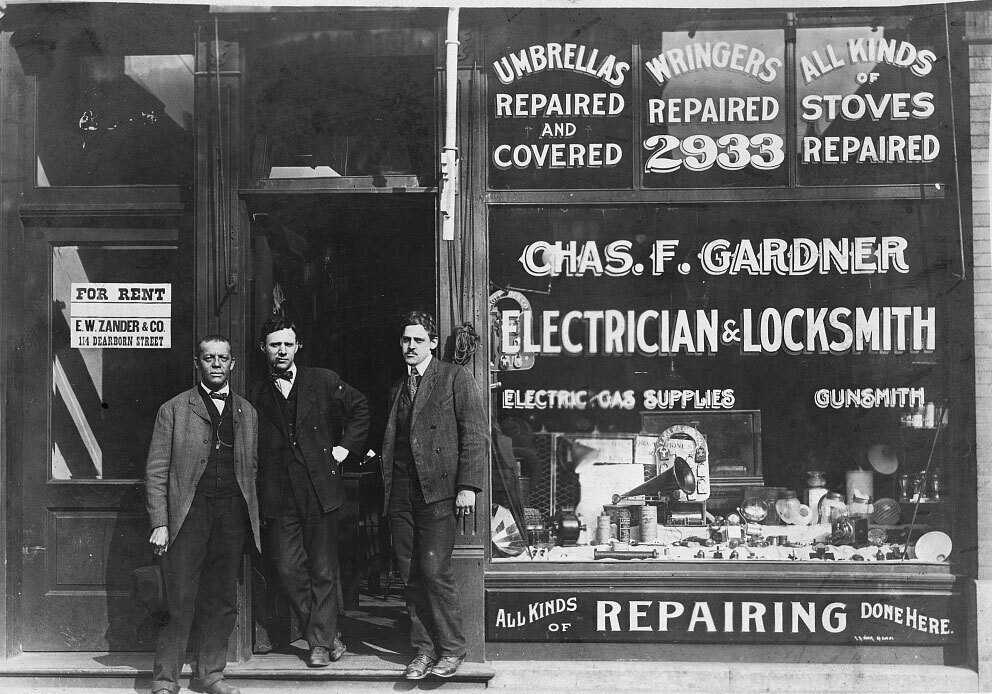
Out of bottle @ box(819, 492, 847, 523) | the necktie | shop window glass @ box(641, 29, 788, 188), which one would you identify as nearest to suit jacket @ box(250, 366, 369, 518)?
the necktie

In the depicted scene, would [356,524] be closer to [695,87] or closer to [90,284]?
[90,284]

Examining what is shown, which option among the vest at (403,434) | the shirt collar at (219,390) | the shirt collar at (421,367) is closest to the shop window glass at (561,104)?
the shirt collar at (421,367)

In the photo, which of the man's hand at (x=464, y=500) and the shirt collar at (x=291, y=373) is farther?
the shirt collar at (x=291, y=373)

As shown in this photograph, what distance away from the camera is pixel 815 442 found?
578 cm

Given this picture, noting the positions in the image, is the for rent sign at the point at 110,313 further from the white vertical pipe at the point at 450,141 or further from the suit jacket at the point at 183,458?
the white vertical pipe at the point at 450,141

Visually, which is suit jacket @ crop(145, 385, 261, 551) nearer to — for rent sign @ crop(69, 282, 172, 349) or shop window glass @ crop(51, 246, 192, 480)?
shop window glass @ crop(51, 246, 192, 480)

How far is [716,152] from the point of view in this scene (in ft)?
19.0

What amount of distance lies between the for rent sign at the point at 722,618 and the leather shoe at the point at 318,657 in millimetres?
1025

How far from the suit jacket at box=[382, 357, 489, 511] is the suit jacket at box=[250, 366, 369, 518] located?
1.02 feet

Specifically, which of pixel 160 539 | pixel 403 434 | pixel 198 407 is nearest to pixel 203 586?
pixel 160 539

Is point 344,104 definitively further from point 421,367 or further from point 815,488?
point 815,488

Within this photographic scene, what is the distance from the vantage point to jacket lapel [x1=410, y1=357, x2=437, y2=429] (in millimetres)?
5324

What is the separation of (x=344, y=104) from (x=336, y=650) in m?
3.57

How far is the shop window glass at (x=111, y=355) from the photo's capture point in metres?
5.82
